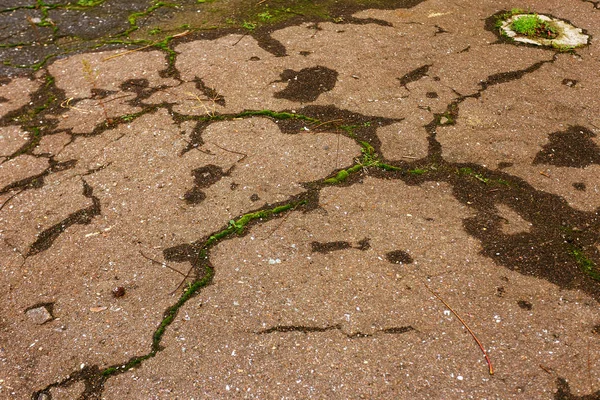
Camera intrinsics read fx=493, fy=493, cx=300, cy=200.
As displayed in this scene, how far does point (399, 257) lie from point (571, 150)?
1.49m

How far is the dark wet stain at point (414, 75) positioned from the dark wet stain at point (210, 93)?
53.8 inches

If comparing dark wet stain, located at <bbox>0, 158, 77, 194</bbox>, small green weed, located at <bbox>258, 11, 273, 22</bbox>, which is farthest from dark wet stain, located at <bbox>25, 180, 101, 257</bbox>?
small green weed, located at <bbox>258, 11, 273, 22</bbox>

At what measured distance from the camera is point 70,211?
284 cm

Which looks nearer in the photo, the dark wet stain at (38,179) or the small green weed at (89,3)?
the dark wet stain at (38,179)

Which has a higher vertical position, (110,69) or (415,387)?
(110,69)

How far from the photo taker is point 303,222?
2705 millimetres

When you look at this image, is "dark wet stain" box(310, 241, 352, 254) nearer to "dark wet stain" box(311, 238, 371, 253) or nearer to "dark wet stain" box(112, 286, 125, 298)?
"dark wet stain" box(311, 238, 371, 253)

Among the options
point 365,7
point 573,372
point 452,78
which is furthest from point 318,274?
point 365,7

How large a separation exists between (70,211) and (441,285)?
208 cm

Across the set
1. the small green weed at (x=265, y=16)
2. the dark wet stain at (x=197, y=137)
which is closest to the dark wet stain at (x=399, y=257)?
the dark wet stain at (x=197, y=137)

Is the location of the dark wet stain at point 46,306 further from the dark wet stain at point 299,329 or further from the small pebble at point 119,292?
the dark wet stain at point 299,329

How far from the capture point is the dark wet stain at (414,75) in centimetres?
376

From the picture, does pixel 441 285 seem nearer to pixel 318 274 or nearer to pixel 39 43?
pixel 318 274

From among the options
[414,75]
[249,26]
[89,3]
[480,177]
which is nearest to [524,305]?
[480,177]
